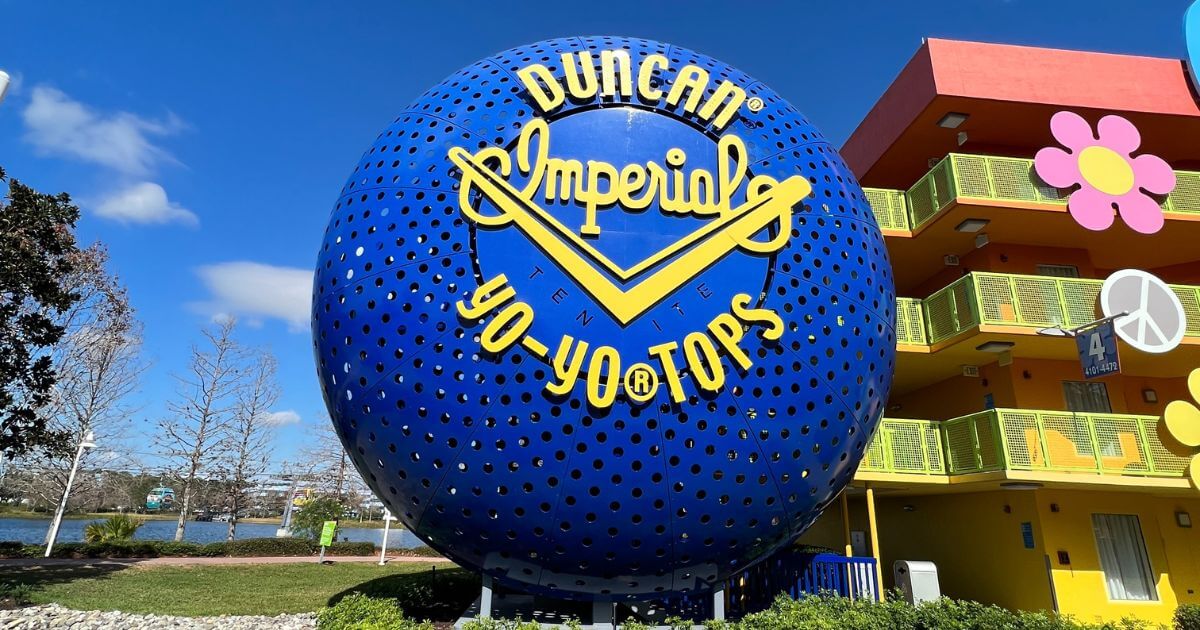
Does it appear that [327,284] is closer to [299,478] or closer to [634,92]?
[634,92]

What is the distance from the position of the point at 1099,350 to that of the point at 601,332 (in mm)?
11245

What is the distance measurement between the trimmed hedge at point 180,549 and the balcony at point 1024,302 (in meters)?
22.9

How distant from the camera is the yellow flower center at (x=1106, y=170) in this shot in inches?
524

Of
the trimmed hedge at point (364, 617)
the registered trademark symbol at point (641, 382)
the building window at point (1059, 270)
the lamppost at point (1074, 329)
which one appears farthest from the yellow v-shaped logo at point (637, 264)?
the building window at point (1059, 270)

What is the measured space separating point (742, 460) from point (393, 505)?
10.8 ft

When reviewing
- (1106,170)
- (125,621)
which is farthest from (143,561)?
(1106,170)

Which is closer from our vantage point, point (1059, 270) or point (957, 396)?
point (1059, 270)

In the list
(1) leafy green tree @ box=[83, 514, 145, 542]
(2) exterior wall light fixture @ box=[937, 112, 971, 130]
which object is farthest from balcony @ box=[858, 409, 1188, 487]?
(1) leafy green tree @ box=[83, 514, 145, 542]

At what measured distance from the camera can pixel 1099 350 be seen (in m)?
11.4

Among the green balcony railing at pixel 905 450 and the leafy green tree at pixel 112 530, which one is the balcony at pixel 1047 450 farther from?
the leafy green tree at pixel 112 530

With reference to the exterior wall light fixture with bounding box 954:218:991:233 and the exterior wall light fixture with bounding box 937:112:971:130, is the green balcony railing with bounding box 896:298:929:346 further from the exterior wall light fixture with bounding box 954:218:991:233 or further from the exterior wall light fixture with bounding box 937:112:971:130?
the exterior wall light fixture with bounding box 937:112:971:130

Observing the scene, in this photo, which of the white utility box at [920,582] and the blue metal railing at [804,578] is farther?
the blue metal railing at [804,578]

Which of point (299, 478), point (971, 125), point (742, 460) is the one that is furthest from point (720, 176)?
point (299, 478)

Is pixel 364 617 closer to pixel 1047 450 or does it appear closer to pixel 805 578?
pixel 805 578
